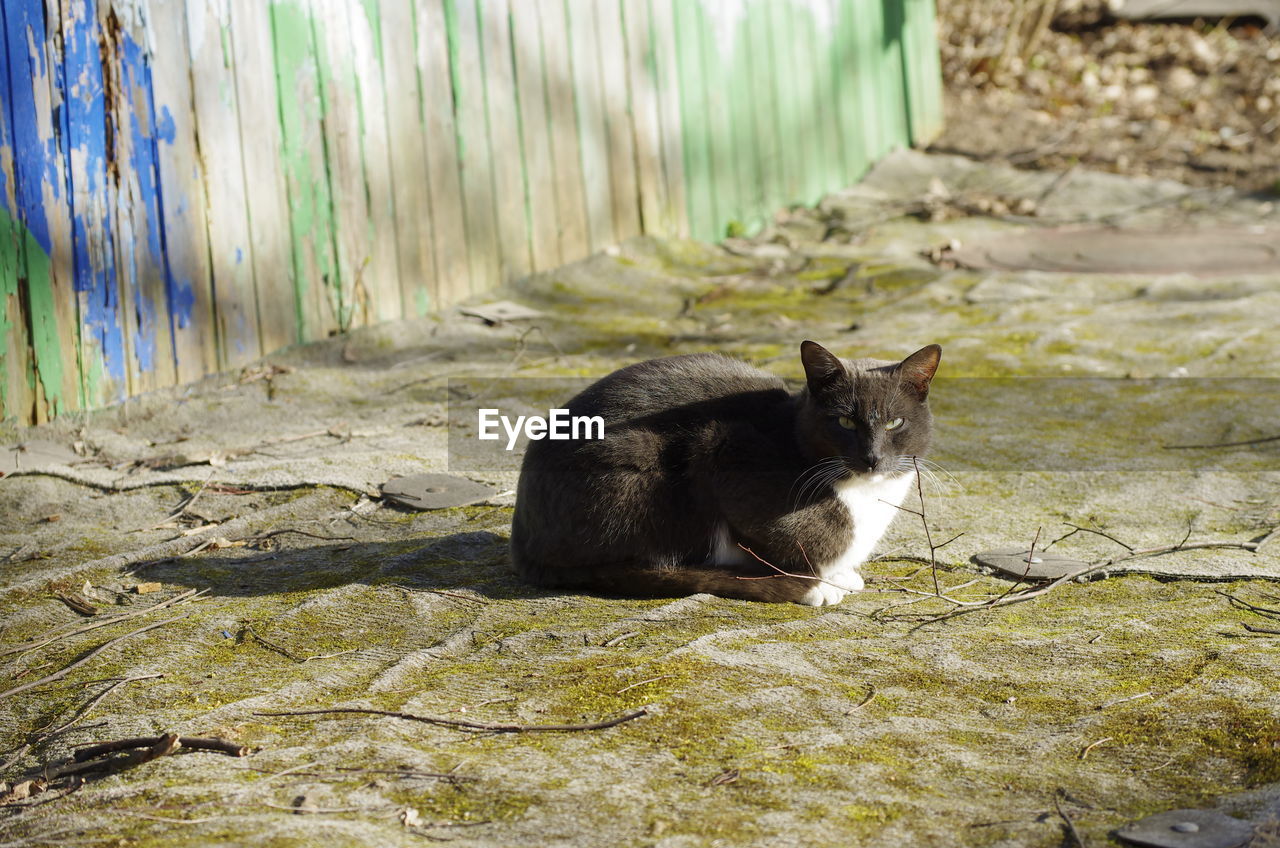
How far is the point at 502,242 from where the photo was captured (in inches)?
250

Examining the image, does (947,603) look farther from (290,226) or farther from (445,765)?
(290,226)

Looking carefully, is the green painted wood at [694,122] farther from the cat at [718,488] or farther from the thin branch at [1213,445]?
the cat at [718,488]

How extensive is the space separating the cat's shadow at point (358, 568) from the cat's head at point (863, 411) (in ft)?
2.74

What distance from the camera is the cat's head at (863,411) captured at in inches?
118

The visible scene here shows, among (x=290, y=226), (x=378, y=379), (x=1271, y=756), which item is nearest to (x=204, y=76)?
(x=290, y=226)

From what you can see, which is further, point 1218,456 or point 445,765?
point 1218,456

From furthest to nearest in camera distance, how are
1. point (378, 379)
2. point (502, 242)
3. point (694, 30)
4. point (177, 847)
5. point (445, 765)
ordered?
1. point (694, 30)
2. point (502, 242)
3. point (378, 379)
4. point (445, 765)
5. point (177, 847)

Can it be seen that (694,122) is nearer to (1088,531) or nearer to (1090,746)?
(1088,531)

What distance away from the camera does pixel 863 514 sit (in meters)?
3.09

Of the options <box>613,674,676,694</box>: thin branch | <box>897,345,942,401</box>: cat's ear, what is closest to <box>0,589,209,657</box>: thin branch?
<box>613,674,676,694</box>: thin branch

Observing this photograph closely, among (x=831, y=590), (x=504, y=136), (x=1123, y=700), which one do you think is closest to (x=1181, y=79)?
(x=504, y=136)

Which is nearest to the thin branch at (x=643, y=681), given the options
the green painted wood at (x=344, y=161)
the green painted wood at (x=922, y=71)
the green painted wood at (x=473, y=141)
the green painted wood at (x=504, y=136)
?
the green painted wood at (x=344, y=161)

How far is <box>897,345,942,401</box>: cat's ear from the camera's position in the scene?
3.07 meters

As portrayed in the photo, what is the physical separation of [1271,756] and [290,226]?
169 inches
